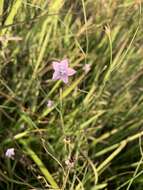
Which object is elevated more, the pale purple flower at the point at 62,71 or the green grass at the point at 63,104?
the pale purple flower at the point at 62,71

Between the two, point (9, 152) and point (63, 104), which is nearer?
point (9, 152)

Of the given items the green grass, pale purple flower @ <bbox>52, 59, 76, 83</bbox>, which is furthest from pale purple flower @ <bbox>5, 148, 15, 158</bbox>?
pale purple flower @ <bbox>52, 59, 76, 83</bbox>

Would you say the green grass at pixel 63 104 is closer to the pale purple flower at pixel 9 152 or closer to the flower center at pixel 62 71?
the pale purple flower at pixel 9 152

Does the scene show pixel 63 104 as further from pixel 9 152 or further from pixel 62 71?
pixel 62 71

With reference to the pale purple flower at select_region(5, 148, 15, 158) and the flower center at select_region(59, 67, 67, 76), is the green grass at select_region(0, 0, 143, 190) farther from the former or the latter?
the flower center at select_region(59, 67, 67, 76)

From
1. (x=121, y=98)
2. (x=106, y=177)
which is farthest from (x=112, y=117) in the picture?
(x=106, y=177)

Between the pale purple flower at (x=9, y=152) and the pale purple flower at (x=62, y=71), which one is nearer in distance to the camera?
the pale purple flower at (x=62, y=71)

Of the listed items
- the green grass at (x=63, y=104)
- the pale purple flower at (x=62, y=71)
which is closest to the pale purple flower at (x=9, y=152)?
the green grass at (x=63, y=104)

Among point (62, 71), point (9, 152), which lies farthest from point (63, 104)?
point (62, 71)

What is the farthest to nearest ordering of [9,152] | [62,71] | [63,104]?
[63,104] < [9,152] < [62,71]
